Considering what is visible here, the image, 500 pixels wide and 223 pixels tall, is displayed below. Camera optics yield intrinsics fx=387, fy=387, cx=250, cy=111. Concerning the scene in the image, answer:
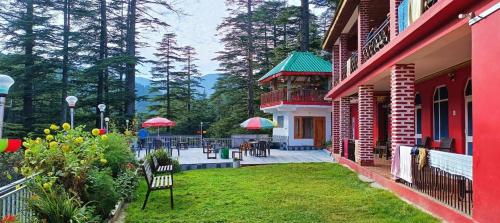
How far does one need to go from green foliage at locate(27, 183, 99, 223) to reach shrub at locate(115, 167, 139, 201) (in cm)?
245

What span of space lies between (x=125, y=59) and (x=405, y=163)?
23.9 metres

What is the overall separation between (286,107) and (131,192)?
56.0 ft

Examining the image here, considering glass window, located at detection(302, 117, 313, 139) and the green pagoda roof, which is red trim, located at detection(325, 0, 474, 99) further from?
glass window, located at detection(302, 117, 313, 139)

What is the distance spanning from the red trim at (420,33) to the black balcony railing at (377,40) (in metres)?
0.64

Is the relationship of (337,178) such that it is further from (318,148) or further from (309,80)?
(309,80)

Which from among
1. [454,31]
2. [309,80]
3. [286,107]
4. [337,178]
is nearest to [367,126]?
[337,178]

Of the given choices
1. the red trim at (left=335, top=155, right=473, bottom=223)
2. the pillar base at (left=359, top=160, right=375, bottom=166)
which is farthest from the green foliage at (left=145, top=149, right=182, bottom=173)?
the red trim at (left=335, top=155, right=473, bottom=223)

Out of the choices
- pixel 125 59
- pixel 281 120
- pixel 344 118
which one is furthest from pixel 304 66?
pixel 125 59

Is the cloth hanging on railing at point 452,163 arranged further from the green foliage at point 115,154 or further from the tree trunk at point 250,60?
the tree trunk at point 250,60

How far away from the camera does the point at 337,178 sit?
34.1ft

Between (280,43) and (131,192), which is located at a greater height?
(280,43)

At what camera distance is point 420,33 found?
6.38 metres

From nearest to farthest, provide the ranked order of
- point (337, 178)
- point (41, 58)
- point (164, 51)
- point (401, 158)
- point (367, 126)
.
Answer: point (401, 158) → point (337, 178) → point (367, 126) → point (41, 58) → point (164, 51)

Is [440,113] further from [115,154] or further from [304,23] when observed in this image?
[304,23]
